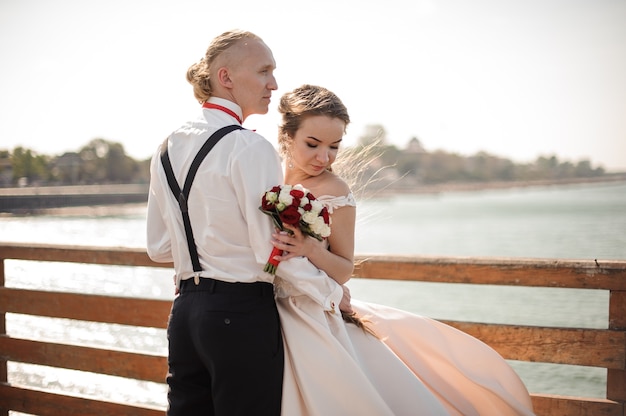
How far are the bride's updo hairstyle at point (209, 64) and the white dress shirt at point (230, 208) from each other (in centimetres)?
7

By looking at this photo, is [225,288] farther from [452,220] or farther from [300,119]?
[452,220]

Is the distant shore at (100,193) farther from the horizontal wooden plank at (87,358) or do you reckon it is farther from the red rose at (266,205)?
the horizontal wooden plank at (87,358)

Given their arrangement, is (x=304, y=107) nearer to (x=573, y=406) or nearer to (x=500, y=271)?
(x=500, y=271)

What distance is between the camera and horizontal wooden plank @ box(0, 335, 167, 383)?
3438mm

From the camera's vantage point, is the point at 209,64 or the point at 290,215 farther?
the point at 209,64

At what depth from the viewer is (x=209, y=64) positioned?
85.4 inches

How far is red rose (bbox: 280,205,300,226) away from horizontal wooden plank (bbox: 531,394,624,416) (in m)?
1.69

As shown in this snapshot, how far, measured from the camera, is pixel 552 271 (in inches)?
112

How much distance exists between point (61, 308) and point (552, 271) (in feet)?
9.41

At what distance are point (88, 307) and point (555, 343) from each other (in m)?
2.64

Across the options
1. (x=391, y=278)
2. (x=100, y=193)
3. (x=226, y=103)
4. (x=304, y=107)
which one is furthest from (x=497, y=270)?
(x=100, y=193)

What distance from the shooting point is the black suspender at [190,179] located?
2.02 metres

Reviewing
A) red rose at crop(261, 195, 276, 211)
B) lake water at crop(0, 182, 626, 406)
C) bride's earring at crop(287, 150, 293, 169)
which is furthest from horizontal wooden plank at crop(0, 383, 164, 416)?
red rose at crop(261, 195, 276, 211)

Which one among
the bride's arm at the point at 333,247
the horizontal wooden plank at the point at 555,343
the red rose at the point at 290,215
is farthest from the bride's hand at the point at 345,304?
the horizontal wooden plank at the point at 555,343
